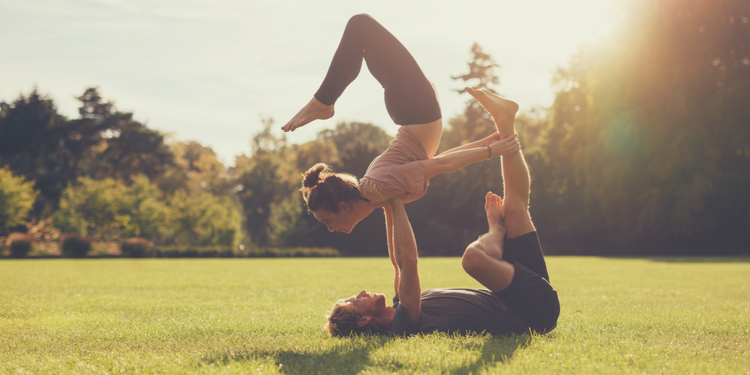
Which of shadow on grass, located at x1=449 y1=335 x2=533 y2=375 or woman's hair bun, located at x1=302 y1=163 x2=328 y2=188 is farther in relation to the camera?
woman's hair bun, located at x1=302 y1=163 x2=328 y2=188

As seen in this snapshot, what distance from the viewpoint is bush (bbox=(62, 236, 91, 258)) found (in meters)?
23.5

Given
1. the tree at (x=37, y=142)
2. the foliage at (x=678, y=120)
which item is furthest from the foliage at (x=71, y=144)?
the foliage at (x=678, y=120)

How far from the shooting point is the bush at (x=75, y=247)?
76.9 feet

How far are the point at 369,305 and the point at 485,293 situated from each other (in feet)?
2.85

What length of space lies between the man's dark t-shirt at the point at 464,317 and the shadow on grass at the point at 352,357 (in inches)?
7.1

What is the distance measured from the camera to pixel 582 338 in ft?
11.3

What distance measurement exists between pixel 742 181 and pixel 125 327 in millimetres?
26956

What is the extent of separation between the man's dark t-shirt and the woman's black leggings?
1.42m

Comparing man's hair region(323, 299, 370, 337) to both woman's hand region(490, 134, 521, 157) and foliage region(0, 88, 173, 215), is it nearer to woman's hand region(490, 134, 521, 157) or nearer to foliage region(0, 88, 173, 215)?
woman's hand region(490, 134, 521, 157)

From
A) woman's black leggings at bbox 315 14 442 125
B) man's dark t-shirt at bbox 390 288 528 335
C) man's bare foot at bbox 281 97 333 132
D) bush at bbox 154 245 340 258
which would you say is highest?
woman's black leggings at bbox 315 14 442 125

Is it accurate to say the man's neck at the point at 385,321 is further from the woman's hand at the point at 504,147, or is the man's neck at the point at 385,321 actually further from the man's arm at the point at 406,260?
the woman's hand at the point at 504,147

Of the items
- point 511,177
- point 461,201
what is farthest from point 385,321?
point 461,201

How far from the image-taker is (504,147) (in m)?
3.85

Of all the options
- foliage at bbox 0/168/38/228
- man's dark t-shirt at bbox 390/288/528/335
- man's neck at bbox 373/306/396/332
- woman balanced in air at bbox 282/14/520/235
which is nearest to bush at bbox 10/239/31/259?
foliage at bbox 0/168/38/228
